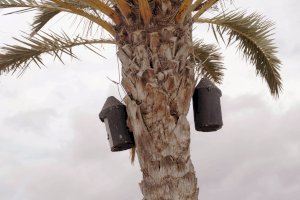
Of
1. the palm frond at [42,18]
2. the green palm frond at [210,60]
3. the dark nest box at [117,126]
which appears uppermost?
the palm frond at [42,18]

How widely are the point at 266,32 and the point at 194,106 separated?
2504 mm

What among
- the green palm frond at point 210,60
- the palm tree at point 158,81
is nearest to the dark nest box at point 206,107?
the palm tree at point 158,81

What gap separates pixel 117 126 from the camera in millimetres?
6559

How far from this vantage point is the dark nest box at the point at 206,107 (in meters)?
6.87

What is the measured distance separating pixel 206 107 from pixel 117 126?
43.5 inches

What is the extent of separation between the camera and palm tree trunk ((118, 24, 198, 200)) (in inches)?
246

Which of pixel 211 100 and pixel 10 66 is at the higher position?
pixel 10 66

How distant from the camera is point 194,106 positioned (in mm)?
6984

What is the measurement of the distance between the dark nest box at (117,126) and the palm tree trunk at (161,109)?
11 cm

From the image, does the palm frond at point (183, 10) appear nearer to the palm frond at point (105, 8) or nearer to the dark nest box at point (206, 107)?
the palm frond at point (105, 8)

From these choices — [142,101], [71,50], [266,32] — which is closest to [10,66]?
[71,50]

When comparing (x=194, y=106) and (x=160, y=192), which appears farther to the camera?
(x=194, y=106)

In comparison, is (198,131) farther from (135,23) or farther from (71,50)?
(71,50)

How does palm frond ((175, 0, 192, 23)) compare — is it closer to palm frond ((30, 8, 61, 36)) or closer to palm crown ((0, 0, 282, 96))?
palm crown ((0, 0, 282, 96))
